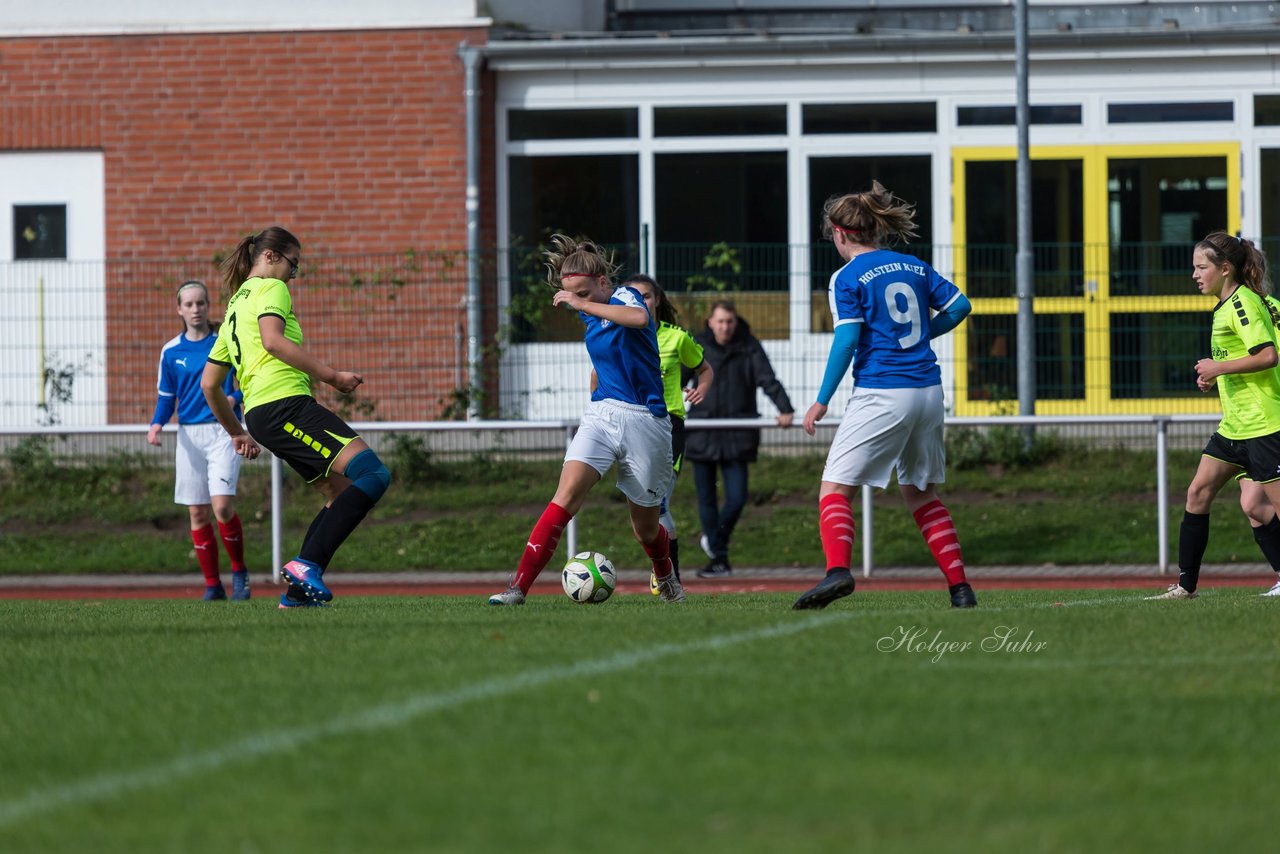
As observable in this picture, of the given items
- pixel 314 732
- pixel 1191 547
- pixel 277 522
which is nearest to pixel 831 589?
pixel 1191 547

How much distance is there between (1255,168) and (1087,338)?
132 inches

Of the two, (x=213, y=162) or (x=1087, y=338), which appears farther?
(x=213, y=162)

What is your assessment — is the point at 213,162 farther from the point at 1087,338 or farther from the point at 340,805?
the point at 340,805

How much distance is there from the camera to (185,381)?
11.2 meters

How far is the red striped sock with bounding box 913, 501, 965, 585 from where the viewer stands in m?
7.59

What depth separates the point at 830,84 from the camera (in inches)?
708

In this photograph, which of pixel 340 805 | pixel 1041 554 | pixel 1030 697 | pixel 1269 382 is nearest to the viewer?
pixel 340 805

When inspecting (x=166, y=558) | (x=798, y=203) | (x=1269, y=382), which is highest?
(x=798, y=203)

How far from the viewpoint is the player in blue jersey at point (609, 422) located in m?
8.20

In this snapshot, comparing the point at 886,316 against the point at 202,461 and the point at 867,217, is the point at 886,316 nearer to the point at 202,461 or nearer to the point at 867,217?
the point at 867,217

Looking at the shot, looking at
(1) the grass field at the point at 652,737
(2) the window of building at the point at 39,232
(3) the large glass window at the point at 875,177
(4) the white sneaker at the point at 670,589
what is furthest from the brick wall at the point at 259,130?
(1) the grass field at the point at 652,737

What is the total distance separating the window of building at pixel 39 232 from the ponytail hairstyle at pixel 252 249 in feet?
33.6

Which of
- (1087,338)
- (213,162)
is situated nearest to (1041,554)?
(1087,338)

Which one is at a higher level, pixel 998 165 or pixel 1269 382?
pixel 998 165
